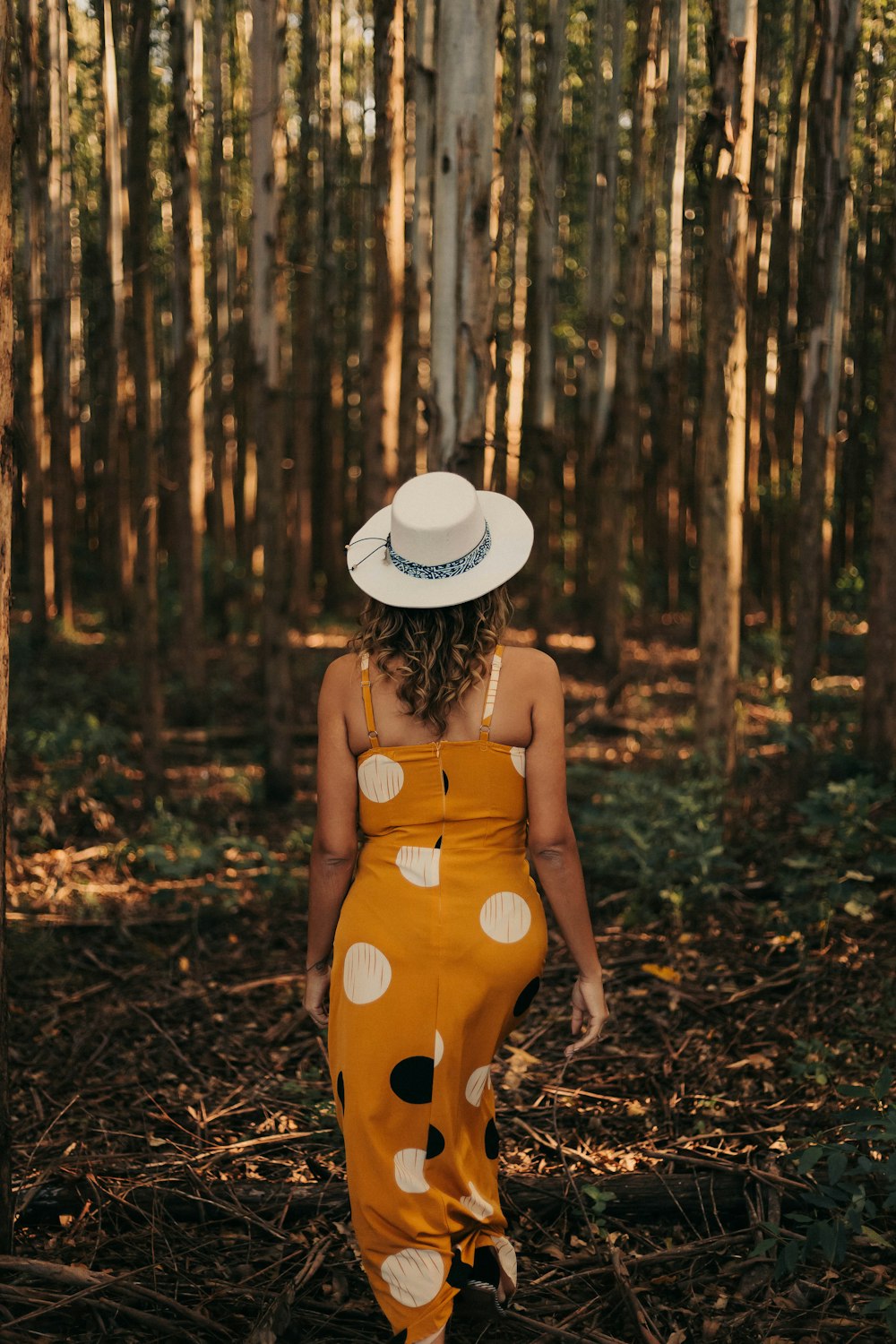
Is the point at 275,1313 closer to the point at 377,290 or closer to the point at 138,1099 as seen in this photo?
the point at 138,1099

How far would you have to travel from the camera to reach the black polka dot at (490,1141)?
2504mm

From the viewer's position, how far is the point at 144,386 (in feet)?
20.6

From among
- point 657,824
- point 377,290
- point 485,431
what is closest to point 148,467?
point 377,290

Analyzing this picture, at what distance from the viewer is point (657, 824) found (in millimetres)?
5328

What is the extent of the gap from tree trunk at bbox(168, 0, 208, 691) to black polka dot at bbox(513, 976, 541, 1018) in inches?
185

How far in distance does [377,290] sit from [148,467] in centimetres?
208

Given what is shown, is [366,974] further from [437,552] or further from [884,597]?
[884,597]

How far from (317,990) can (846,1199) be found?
4.31 ft

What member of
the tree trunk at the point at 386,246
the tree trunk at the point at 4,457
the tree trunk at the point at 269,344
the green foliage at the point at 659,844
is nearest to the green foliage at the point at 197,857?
the tree trunk at the point at 269,344

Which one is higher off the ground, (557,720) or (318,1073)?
(557,720)

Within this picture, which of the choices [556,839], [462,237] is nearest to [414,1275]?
[556,839]

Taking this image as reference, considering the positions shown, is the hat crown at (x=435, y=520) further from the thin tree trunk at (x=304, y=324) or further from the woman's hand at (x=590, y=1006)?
the thin tree trunk at (x=304, y=324)

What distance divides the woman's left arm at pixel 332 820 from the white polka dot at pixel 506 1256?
2.33 feet

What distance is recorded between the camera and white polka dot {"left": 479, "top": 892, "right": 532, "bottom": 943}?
2.35 m
